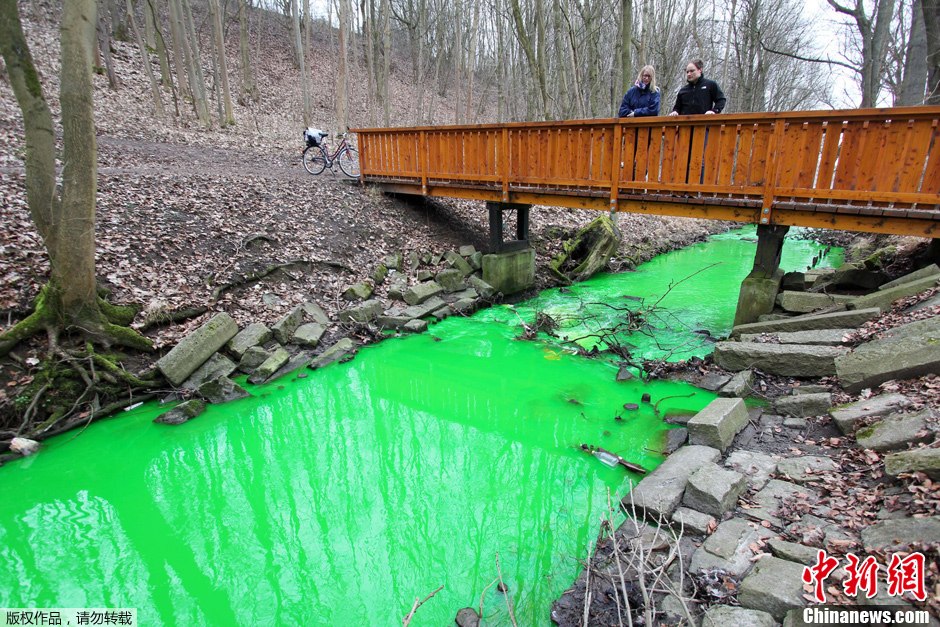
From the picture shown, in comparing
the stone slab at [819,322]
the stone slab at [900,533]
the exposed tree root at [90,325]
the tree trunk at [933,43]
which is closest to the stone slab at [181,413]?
the exposed tree root at [90,325]

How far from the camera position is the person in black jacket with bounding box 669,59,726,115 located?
25.7 feet

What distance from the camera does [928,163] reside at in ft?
19.3

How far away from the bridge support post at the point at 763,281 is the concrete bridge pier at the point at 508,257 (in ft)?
16.4

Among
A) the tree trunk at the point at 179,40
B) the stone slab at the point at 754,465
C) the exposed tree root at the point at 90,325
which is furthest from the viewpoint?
the tree trunk at the point at 179,40

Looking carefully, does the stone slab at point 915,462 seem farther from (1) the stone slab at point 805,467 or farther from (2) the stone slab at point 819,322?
(2) the stone slab at point 819,322

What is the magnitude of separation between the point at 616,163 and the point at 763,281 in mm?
2980

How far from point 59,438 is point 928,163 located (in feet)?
34.9

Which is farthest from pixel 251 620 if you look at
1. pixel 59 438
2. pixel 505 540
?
pixel 59 438

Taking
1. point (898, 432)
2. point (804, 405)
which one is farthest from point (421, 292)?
point (898, 432)

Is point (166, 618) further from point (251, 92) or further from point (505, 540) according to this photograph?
point (251, 92)

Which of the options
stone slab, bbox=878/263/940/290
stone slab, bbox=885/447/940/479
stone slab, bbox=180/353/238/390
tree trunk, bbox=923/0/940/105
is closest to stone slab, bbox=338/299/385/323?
stone slab, bbox=180/353/238/390

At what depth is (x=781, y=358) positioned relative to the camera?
6414mm

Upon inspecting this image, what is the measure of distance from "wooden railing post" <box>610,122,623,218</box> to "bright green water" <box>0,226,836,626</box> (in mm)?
2856

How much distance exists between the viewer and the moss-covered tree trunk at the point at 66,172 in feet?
18.5
